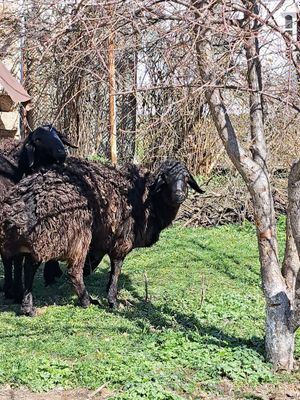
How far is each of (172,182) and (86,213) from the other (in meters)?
1.24

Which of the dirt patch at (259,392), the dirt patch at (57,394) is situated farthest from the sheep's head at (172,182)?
the dirt patch at (57,394)

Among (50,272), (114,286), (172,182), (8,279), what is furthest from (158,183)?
(8,279)

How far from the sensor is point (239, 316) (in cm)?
720

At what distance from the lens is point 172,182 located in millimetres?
8305

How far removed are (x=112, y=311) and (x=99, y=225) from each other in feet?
3.35

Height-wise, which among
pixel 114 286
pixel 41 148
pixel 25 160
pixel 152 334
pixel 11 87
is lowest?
pixel 152 334

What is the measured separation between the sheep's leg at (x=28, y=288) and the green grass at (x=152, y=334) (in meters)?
0.12

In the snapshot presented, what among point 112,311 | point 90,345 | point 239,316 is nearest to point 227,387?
point 90,345

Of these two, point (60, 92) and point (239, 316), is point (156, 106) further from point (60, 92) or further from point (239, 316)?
point (239, 316)

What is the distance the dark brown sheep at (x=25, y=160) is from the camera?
321 inches

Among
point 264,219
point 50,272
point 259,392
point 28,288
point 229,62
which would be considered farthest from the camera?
point 50,272

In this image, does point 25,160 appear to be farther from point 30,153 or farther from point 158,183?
point 158,183

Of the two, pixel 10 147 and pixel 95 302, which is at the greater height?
pixel 10 147

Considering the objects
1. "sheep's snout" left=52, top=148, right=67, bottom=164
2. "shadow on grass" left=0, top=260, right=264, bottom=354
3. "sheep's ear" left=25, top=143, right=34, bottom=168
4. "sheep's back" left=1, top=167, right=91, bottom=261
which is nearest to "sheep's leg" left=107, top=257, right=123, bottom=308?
"shadow on grass" left=0, top=260, right=264, bottom=354
